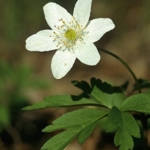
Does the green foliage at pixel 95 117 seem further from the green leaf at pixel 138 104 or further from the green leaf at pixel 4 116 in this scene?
the green leaf at pixel 4 116

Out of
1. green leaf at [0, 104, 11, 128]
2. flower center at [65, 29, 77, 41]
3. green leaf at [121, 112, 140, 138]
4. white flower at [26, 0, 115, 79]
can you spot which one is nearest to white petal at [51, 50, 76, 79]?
white flower at [26, 0, 115, 79]

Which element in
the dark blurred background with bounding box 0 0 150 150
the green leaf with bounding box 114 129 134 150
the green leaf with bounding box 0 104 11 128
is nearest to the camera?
the green leaf with bounding box 114 129 134 150

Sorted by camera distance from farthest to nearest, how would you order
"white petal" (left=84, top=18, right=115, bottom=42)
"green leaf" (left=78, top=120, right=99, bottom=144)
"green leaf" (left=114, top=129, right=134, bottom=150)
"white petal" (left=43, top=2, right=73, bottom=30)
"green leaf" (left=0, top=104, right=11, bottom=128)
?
1. "green leaf" (left=0, top=104, right=11, bottom=128)
2. "white petal" (left=43, top=2, right=73, bottom=30)
3. "white petal" (left=84, top=18, right=115, bottom=42)
4. "green leaf" (left=78, top=120, right=99, bottom=144)
5. "green leaf" (left=114, top=129, right=134, bottom=150)

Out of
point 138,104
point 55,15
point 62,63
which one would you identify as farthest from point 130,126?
point 55,15

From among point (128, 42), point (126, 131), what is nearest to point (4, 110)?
point (126, 131)

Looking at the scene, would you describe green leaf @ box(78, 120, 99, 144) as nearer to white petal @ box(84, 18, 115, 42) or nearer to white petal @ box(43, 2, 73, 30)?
white petal @ box(84, 18, 115, 42)

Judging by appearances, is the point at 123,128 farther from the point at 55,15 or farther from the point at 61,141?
the point at 55,15
